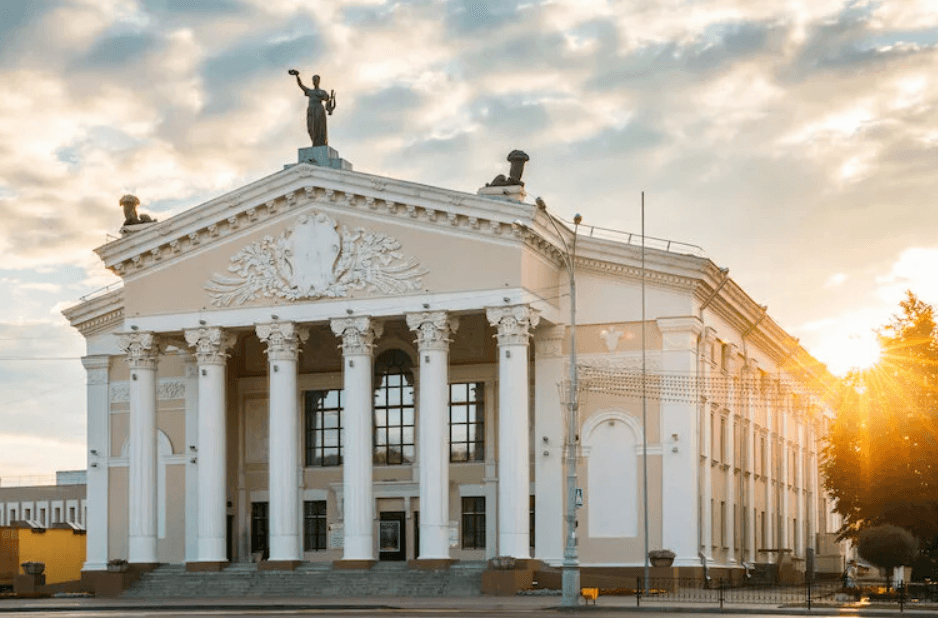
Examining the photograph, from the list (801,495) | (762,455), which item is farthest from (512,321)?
(801,495)

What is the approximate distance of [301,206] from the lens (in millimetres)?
53812

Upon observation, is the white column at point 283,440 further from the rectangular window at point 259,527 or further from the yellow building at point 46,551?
the yellow building at point 46,551

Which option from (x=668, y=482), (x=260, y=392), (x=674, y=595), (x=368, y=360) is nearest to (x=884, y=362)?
(x=668, y=482)

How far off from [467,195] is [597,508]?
11.1 m

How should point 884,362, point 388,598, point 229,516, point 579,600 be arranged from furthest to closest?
1. point 229,516
2. point 884,362
3. point 388,598
4. point 579,600

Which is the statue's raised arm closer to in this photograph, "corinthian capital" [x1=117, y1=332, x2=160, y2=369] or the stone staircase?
"corinthian capital" [x1=117, y1=332, x2=160, y2=369]

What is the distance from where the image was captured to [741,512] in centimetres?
6069

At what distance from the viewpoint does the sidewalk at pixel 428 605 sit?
39625 millimetres

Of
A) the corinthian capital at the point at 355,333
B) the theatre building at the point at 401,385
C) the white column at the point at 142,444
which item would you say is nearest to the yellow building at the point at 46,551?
the theatre building at the point at 401,385

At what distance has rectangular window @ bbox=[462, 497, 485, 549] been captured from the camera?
55.8 metres

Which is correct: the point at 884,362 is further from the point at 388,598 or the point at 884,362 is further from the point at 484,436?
the point at 388,598

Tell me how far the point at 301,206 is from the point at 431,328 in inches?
248

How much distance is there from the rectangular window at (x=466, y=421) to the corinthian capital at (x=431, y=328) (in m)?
5.27

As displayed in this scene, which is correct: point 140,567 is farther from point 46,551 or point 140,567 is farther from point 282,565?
point 46,551
